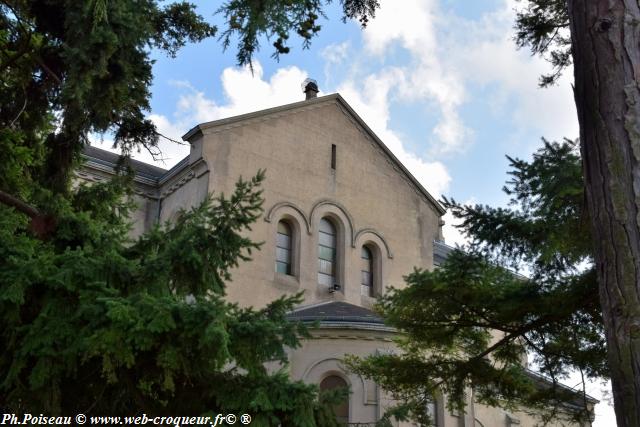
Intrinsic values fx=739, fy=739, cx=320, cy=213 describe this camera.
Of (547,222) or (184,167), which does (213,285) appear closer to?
(547,222)

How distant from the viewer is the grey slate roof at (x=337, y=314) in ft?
56.9

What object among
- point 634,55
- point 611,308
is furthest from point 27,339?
point 634,55

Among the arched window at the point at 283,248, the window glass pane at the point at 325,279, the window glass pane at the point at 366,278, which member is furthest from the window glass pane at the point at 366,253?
the arched window at the point at 283,248

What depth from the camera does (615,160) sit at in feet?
17.6

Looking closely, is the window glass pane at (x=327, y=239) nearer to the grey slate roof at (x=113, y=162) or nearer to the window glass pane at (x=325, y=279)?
the window glass pane at (x=325, y=279)

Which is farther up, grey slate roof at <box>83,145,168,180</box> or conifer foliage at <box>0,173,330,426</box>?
grey slate roof at <box>83,145,168,180</box>

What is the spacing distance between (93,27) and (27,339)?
3509 mm

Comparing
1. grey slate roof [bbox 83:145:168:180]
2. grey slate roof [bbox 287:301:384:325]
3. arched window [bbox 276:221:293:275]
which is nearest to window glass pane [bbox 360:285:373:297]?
grey slate roof [bbox 287:301:384:325]

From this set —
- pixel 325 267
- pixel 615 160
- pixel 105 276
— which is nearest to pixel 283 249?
pixel 325 267

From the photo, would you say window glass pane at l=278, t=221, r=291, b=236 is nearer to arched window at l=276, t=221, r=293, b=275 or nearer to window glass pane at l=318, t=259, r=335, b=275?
arched window at l=276, t=221, r=293, b=275

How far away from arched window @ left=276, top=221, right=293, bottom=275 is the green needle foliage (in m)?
7.92

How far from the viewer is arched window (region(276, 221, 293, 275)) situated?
20339mm

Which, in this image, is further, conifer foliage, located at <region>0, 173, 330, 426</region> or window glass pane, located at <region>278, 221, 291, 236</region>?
window glass pane, located at <region>278, 221, 291, 236</region>

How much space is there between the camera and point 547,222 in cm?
968
